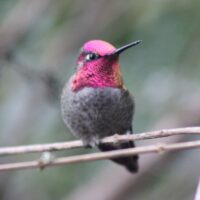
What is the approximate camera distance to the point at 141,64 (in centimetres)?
473

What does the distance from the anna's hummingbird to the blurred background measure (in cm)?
161

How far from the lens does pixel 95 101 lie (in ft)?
8.47

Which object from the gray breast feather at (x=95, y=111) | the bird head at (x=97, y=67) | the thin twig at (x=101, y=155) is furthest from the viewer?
the gray breast feather at (x=95, y=111)

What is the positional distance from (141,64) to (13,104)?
92 centimetres

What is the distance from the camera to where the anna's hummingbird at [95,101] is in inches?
100.0

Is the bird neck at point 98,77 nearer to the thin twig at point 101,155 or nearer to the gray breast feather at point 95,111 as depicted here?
the gray breast feather at point 95,111

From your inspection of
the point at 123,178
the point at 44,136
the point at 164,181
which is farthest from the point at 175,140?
the point at 44,136

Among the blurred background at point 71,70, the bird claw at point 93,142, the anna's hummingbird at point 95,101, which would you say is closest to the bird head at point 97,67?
the anna's hummingbird at point 95,101

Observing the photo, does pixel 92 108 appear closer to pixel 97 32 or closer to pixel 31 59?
pixel 97 32

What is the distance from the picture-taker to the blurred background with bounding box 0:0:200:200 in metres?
4.42

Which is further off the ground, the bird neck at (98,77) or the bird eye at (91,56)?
the bird eye at (91,56)

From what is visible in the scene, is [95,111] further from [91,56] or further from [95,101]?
[91,56]

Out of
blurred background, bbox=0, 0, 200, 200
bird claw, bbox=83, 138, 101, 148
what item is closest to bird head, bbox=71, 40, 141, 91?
bird claw, bbox=83, 138, 101, 148

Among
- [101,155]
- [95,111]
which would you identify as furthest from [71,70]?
[101,155]
